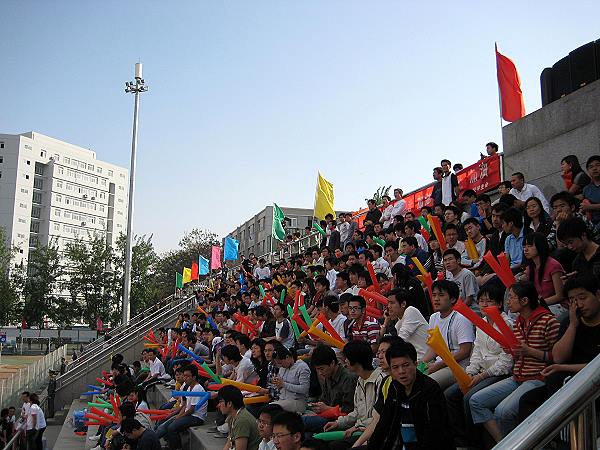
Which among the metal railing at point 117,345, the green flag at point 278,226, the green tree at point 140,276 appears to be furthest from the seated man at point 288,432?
the green tree at point 140,276

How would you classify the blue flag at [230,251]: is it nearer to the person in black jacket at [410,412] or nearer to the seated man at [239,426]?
the seated man at [239,426]

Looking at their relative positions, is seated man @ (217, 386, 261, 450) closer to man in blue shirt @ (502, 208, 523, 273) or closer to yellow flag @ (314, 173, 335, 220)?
man in blue shirt @ (502, 208, 523, 273)

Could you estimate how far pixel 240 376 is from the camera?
917 centimetres

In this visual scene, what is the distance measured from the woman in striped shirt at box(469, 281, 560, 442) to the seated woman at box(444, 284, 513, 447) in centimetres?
16

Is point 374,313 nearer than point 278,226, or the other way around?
point 374,313

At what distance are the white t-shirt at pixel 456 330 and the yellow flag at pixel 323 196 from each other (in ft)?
48.4

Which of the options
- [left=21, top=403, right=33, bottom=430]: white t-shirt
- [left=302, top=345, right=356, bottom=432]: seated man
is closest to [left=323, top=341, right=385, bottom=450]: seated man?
[left=302, top=345, right=356, bottom=432]: seated man

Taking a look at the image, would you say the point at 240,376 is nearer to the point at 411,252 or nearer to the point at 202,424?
the point at 202,424

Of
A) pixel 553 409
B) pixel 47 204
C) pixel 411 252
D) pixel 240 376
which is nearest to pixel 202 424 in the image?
pixel 240 376

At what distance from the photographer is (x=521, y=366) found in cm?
467

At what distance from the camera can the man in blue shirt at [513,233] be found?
7.34 m

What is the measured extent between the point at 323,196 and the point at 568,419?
18.3 m

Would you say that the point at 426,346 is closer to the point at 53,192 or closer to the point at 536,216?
the point at 536,216

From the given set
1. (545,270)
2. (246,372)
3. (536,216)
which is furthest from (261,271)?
(545,270)
